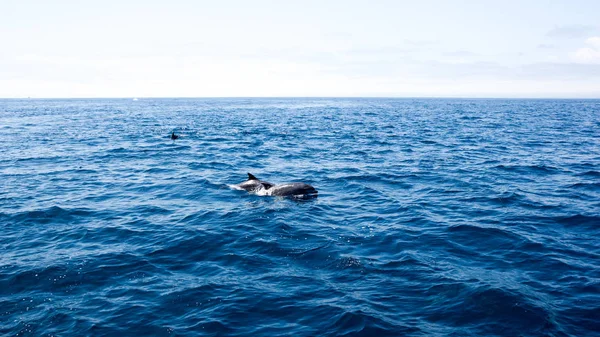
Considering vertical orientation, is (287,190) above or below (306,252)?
above

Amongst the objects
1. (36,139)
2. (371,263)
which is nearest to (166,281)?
(371,263)

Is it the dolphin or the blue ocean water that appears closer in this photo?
the blue ocean water

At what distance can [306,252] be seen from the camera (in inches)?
495

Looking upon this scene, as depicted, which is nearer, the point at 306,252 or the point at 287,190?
the point at 306,252

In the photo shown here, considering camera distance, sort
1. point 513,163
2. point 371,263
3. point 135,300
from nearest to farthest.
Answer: point 135,300 → point 371,263 → point 513,163

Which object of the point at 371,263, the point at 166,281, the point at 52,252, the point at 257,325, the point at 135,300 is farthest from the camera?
the point at 52,252

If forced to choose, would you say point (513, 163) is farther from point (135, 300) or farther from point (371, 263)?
point (135, 300)

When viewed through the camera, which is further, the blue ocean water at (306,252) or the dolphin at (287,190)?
the dolphin at (287,190)

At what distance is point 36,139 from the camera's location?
Answer: 139ft

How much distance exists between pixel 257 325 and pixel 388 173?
57.3ft

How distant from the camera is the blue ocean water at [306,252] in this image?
352 inches

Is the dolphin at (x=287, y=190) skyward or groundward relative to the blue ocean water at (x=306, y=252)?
skyward

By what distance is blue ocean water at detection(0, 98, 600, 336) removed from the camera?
895 centimetres

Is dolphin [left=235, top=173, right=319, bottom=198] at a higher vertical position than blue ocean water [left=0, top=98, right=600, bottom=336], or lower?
higher
